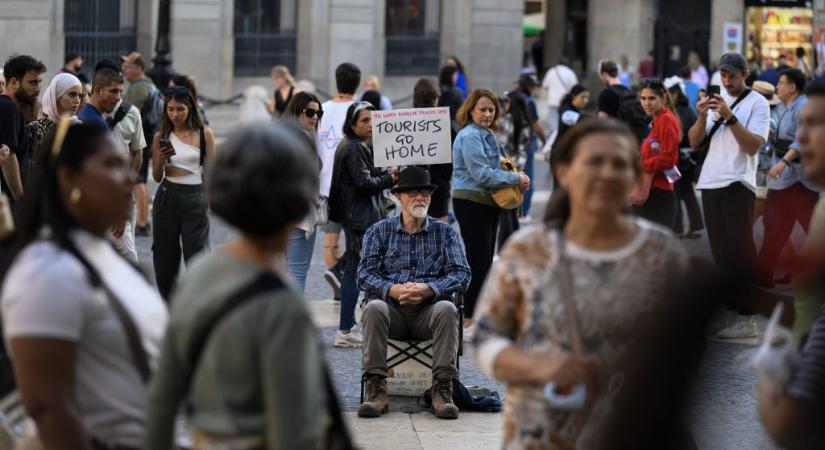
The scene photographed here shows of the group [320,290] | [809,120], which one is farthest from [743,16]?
[809,120]

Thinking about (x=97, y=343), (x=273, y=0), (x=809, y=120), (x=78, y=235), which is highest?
(x=273, y=0)

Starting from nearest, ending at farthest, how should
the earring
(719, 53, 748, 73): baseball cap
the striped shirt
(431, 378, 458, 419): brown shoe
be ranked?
the earring → the striped shirt → (431, 378, 458, 419): brown shoe → (719, 53, 748, 73): baseball cap

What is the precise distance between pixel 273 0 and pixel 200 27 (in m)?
2.10

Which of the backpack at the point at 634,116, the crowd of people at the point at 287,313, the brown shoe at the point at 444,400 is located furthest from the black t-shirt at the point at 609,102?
the crowd of people at the point at 287,313

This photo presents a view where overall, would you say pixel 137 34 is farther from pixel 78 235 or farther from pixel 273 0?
pixel 78 235

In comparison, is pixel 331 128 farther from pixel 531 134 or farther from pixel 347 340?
pixel 531 134

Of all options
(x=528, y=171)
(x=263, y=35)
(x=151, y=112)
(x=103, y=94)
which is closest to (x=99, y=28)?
(x=263, y=35)

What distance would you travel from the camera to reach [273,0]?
3281 centimetres

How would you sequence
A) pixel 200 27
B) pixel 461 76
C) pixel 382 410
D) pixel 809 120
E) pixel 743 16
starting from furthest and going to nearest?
pixel 743 16, pixel 200 27, pixel 461 76, pixel 382 410, pixel 809 120

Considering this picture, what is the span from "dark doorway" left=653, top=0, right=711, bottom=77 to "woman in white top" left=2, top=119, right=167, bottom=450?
36.9 meters

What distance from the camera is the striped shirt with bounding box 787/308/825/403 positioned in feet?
14.0

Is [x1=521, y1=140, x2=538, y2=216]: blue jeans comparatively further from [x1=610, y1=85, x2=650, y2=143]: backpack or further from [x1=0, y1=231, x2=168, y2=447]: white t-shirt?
[x1=0, y1=231, x2=168, y2=447]: white t-shirt

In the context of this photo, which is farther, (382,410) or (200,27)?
(200,27)

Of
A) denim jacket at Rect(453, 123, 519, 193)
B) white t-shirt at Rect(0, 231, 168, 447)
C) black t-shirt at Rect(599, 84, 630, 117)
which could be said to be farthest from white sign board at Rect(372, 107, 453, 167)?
white t-shirt at Rect(0, 231, 168, 447)
